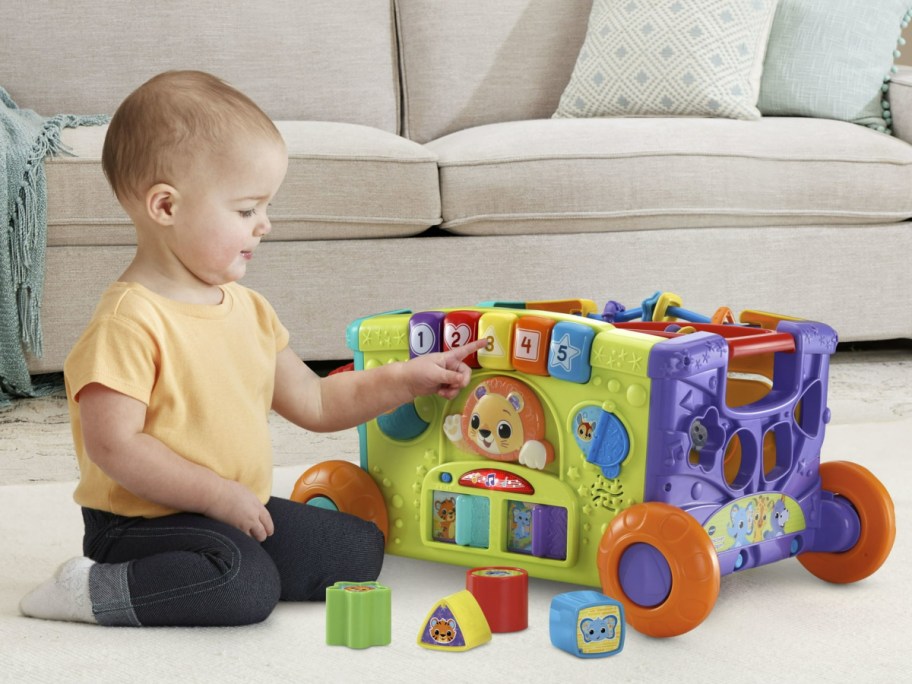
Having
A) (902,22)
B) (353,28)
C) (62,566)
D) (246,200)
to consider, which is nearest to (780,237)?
(902,22)

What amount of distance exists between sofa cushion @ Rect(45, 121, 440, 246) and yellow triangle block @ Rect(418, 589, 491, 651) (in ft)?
3.76

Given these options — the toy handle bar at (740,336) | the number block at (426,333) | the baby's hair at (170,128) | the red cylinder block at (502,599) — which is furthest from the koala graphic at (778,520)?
the baby's hair at (170,128)

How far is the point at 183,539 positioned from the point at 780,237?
150cm

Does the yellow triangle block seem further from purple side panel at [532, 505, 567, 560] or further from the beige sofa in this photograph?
the beige sofa

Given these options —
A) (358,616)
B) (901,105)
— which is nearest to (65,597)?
(358,616)

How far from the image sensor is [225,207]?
3.46 ft

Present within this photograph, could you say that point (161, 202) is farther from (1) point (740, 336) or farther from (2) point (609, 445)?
(1) point (740, 336)

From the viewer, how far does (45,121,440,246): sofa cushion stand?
6.40ft

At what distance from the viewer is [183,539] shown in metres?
1.04

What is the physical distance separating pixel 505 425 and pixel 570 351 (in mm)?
Result: 108

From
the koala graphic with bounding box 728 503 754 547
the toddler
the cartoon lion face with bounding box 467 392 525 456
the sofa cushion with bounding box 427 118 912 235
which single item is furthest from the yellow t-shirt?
the sofa cushion with bounding box 427 118 912 235

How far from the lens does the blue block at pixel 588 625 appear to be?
3.14ft

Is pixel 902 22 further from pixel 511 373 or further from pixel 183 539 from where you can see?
pixel 183 539

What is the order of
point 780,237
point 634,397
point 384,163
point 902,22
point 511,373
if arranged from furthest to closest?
point 902,22 < point 780,237 < point 384,163 < point 511,373 < point 634,397
